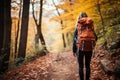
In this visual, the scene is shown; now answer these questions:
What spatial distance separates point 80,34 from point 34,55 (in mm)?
8065

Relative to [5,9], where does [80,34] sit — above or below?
below

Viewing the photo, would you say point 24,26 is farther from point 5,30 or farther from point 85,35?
point 85,35

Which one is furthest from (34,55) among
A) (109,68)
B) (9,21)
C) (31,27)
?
(31,27)

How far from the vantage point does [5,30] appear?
9.35 m

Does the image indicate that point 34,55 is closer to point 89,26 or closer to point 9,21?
point 9,21

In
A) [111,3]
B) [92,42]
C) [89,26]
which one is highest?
[111,3]

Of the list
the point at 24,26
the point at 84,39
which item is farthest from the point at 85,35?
the point at 24,26

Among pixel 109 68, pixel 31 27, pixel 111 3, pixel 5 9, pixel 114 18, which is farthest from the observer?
pixel 31 27

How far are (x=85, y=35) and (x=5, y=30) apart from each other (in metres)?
5.15

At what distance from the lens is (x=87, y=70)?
18.9 feet

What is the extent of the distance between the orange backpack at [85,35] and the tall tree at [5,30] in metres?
4.86

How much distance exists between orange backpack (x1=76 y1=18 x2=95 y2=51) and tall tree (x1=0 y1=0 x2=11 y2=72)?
4.86 m

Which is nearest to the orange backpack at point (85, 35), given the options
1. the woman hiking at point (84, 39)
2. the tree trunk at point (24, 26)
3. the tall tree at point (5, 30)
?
the woman hiking at point (84, 39)

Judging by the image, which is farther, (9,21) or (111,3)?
(111,3)
